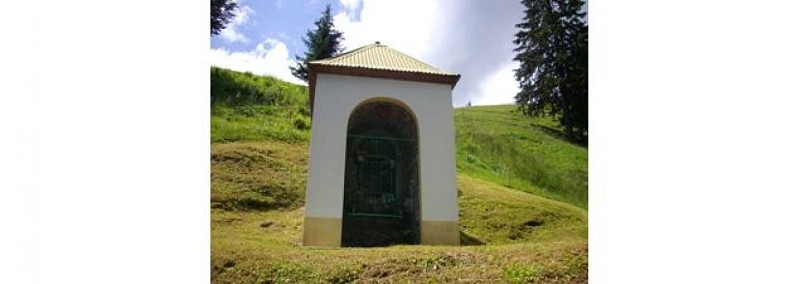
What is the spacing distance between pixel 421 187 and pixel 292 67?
4.53 ft

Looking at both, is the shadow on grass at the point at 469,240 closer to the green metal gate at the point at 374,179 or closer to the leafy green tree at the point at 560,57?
the green metal gate at the point at 374,179

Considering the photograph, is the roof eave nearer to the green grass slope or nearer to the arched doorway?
the arched doorway

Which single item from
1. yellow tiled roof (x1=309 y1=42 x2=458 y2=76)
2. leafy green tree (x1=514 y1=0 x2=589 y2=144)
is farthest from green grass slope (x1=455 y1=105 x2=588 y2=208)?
yellow tiled roof (x1=309 y1=42 x2=458 y2=76)

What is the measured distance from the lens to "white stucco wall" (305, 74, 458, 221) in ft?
16.4

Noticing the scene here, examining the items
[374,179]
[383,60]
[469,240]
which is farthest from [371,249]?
[383,60]

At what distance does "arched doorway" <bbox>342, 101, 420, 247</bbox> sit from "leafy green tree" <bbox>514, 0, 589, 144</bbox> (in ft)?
3.59

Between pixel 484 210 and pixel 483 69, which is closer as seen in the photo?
pixel 483 69

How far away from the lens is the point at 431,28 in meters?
5.23
